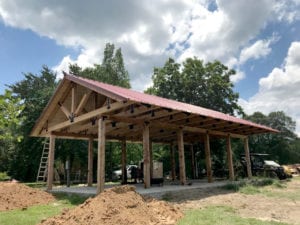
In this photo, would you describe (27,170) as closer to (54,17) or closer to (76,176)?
(76,176)

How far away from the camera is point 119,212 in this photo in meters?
5.98

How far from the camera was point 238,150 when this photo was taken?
36.3 metres

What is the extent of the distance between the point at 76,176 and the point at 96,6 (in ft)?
56.0

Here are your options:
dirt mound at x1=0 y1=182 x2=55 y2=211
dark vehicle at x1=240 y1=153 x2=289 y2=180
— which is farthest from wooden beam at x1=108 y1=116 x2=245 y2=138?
dirt mound at x1=0 y1=182 x2=55 y2=211

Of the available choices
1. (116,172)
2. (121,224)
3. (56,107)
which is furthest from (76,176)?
(121,224)

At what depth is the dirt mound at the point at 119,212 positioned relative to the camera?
5652mm

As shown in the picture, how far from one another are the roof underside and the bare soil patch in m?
3.00

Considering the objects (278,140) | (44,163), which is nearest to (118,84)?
(44,163)

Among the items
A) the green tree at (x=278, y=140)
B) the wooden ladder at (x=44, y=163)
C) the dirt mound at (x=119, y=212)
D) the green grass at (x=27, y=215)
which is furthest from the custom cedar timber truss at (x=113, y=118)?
the green tree at (x=278, y=140)

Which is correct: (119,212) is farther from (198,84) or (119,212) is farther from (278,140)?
(278,140)

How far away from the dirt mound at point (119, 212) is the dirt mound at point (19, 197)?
3.31 m

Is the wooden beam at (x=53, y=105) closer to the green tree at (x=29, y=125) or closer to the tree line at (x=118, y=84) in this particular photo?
the tree line at (x=118, y=84)

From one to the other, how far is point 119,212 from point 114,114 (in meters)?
5.16

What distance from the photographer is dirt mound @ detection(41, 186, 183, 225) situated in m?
5.65
